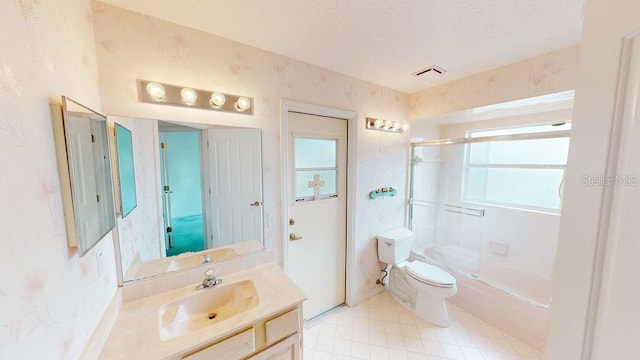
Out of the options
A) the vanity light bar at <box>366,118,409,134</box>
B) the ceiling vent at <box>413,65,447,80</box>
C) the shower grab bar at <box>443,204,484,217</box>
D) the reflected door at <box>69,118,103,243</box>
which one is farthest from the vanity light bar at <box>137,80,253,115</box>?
the shower grab bar at <box>443,204,484,217</box>

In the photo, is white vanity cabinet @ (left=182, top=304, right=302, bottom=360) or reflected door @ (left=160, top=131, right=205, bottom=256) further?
reflected door @ (left=160, top=131, right=205, bottom=256)

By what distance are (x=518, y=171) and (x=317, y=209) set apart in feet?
7.46

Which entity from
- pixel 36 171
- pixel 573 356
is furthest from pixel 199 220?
pixel 573 356

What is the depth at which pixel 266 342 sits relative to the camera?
3.73 feet

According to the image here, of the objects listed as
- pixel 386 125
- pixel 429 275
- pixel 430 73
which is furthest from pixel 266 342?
pixel 430 73

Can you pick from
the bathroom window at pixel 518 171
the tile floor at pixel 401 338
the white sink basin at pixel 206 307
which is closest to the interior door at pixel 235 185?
the white sink basin at pixel 206 307

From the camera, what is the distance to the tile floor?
1790mm

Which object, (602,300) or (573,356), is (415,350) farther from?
(602,300)

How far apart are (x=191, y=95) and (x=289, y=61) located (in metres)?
0.76

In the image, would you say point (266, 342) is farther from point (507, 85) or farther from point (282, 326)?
point (507, 85)

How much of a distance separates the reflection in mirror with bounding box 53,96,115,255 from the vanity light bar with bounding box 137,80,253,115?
0.28 m

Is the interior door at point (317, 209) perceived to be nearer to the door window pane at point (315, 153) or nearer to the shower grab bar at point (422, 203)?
the door window pane at point (315, 153)

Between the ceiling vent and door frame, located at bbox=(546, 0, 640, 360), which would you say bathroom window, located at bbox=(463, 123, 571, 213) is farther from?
door frame, located at bbox=(546, 0, 640, 360)

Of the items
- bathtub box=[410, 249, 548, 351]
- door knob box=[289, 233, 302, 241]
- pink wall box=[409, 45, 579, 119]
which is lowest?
bathtub box=[410, 249, 548, 351]
